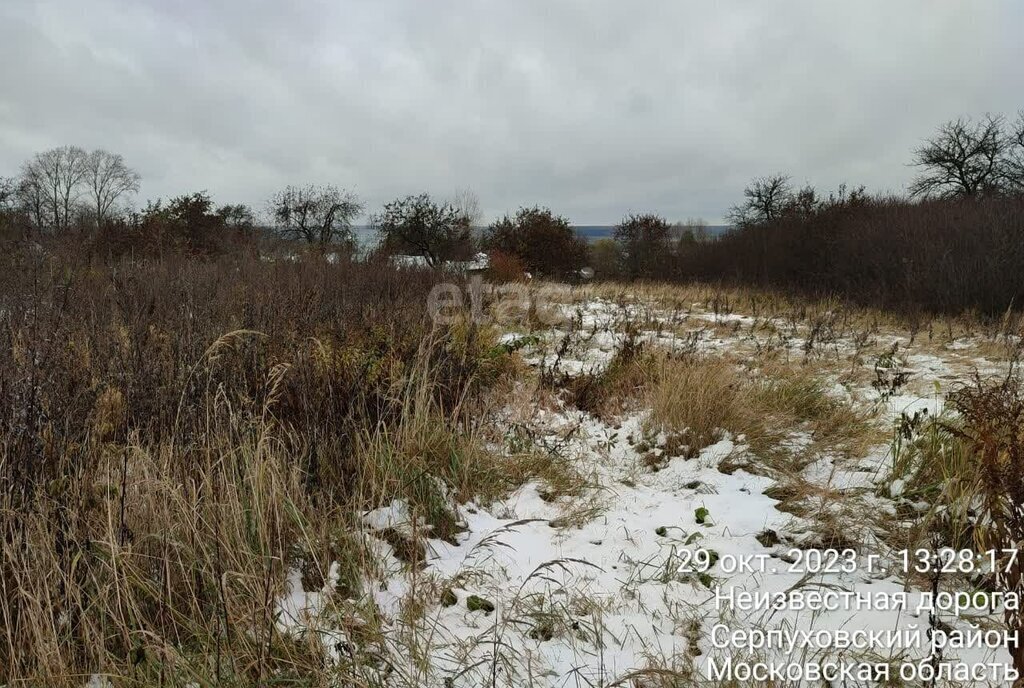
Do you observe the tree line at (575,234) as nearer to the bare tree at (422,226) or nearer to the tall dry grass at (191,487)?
the bare tree at (422,226)

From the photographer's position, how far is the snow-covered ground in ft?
5.71

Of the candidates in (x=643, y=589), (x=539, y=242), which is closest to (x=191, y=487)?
(x=643, y=589)

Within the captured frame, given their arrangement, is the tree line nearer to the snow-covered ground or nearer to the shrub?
the shrub

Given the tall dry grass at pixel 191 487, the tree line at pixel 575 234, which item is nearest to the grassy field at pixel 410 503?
the tall dry grass at pixel 191 487

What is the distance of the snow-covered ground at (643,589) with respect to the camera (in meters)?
1.74

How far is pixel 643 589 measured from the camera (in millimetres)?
2240

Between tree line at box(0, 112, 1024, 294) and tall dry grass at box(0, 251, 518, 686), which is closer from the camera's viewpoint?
tall dry grass at box(0, 251, 518, 686)

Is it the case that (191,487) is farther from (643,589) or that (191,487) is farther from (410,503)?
(643,589)

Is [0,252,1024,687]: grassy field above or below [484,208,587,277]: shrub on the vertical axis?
below

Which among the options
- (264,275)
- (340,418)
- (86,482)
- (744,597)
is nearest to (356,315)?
(340,418)

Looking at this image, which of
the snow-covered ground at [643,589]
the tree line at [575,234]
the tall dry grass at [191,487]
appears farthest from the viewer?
the tree line at [575,234]

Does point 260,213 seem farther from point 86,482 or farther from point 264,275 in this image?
point 86,482

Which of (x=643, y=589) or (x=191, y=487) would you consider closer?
(x=191, y=487)

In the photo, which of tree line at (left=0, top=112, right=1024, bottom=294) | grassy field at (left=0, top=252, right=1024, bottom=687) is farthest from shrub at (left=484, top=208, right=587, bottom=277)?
grassy field at (left=0, top=252, right=1024, bottom=687)
